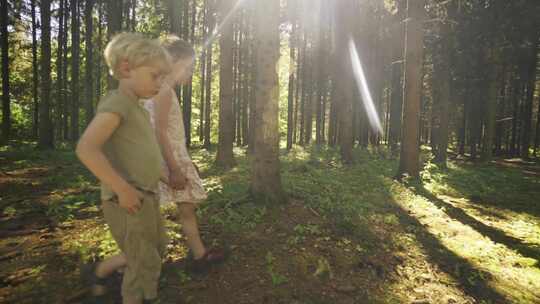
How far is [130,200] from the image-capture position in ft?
6.48

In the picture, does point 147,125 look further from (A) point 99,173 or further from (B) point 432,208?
(B) point 432,208

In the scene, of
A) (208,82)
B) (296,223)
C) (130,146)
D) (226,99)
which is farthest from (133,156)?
(208,82)

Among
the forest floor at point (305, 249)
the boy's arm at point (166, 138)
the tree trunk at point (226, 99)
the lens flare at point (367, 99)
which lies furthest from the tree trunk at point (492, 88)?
the boy's arm at point (166, 138)

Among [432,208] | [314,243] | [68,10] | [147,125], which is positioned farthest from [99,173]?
[68,10]

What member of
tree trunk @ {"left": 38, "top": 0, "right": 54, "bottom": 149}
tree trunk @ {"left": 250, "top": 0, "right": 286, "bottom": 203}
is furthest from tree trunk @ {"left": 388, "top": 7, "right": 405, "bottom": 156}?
tree trunk @ {"left": 38, "top": 0, "right": 54, "bottom": 149}

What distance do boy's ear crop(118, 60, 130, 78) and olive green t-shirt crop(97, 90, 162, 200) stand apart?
121 millimetres

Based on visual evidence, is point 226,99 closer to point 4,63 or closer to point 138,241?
point 138,241

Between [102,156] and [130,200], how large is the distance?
306 millimetres

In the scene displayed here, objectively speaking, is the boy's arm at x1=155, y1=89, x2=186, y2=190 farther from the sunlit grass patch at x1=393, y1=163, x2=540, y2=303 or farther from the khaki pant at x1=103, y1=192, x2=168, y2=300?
the sunlit grass patch at x1=393, y1=163, x2=540, y2=303

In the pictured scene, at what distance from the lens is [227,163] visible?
436 inches

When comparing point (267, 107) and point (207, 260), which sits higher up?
point (267, 107)

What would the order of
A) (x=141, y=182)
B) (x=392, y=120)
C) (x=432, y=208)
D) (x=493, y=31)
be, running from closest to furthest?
1. (x=141, y=182)
2. (x=432, y=208)
3. (x=493, y=31)
4. (x=392, y=120)

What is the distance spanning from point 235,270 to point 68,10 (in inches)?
915

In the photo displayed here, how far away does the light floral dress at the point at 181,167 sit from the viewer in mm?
3238
